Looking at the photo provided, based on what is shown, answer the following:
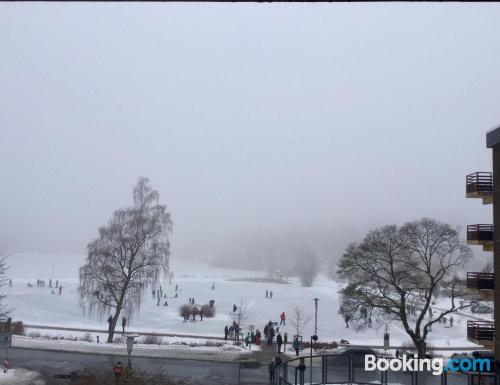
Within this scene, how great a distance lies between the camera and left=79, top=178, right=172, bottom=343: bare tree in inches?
1341

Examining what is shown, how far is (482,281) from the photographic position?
22.2 metres

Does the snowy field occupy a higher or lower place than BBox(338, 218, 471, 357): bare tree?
lower

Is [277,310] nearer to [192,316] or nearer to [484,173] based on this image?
[192,316]

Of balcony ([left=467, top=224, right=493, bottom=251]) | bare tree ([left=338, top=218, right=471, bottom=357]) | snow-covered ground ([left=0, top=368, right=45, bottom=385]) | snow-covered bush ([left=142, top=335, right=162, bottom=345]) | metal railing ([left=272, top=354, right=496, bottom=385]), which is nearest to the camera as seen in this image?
metal railing ([left=272, top=354, right=496, bottom=385])

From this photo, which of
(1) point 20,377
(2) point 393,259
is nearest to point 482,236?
(2) point 393,259

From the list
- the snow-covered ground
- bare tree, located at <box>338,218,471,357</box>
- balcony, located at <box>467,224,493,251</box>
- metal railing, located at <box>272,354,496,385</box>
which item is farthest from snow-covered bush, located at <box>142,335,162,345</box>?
balcony, located at <box>467,224,493,251</box>

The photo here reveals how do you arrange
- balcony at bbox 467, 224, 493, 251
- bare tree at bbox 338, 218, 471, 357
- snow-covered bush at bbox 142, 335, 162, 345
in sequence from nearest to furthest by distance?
balcony at bbox 467, 224, 493, 251 < bare tree at bbox 338, 218, 471, 357 < snow-covered bush at bbox 142, 335, 162, 345

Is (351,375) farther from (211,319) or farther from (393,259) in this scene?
(211,319)

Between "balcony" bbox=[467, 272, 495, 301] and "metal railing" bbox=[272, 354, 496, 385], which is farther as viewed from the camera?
"balcony" bbox=[467, 272, 495, 301]

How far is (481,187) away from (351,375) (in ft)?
35.8

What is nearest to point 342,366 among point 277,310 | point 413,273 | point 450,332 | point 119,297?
point 413,273

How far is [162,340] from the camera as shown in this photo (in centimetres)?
3350

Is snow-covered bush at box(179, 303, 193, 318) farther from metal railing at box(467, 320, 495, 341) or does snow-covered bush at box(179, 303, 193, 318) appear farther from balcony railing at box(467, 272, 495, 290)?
balcony railing at box(467, 272, 495, 290)

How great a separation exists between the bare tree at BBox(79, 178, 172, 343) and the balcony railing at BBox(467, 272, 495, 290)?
2053cm
